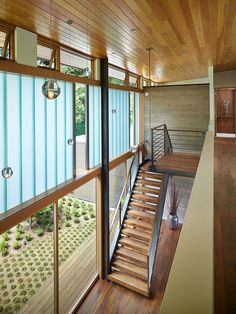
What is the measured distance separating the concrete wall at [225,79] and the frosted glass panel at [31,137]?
665cm

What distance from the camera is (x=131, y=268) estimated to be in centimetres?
646

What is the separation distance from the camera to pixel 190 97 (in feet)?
28.4

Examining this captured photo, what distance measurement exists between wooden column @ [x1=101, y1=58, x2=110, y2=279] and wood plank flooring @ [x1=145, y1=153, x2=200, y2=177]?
215 centimetres

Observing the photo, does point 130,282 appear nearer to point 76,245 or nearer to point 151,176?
point 76,245

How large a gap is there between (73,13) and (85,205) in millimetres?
3934

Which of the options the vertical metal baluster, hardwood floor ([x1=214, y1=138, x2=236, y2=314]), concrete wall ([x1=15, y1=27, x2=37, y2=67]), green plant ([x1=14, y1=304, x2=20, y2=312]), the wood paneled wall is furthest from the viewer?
the wood paneled wall

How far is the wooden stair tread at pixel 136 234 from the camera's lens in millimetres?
6880

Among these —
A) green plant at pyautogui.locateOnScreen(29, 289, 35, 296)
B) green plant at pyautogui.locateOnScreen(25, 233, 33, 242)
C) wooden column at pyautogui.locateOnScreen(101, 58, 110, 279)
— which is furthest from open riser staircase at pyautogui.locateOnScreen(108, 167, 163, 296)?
green plant at pyautogui.locateOnScreen(25, 233, 33, 242)

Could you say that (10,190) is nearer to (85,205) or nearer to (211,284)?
(85,205)

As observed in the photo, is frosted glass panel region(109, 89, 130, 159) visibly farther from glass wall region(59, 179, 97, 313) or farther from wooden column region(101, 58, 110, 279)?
glass wall region(59, 179, 97, 313)

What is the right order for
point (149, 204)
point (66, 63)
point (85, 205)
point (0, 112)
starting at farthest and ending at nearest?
point (149, 204) → point (85, 205) → point (66, 63) → point (0, 112)

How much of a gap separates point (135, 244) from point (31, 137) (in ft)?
14.0

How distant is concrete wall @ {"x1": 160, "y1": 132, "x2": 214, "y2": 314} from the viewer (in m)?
0.86

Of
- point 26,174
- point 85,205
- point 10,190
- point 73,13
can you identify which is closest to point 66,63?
point 73,13
